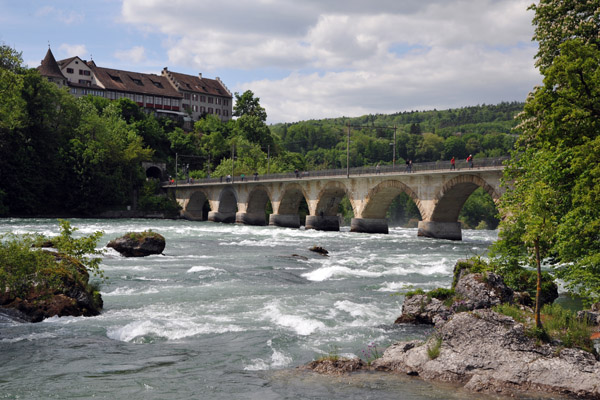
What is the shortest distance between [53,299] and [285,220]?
60979 mm

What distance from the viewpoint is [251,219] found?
84875 mm

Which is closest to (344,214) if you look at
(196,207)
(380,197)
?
(196,207)

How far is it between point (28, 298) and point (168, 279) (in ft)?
28.2

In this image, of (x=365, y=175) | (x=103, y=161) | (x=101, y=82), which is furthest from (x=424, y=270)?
(x=101, y=82)

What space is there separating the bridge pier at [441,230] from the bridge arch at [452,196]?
43cm

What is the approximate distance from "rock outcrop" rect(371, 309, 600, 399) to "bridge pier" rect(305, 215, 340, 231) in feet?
186

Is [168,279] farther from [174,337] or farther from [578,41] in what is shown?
[578,41]

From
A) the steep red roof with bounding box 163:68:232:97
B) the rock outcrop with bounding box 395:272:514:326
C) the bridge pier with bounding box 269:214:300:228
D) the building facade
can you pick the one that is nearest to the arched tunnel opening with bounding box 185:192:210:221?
the bridge pier with bounding box 269:214:300:228

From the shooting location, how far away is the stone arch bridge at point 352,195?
167ft

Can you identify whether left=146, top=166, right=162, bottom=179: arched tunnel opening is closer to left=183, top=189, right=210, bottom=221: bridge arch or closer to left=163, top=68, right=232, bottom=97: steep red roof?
left=183, top=189, right=210, bottom=221: bridge arch

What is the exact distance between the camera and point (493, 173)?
4488cm

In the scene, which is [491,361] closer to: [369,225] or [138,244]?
[138,244]

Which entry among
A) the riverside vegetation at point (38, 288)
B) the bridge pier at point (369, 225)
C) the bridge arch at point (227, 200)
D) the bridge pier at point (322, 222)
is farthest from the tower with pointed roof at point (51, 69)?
the riverside vegetation at point (38, 288)

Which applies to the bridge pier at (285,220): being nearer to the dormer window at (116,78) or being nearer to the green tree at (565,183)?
the green tree at (565,183)
